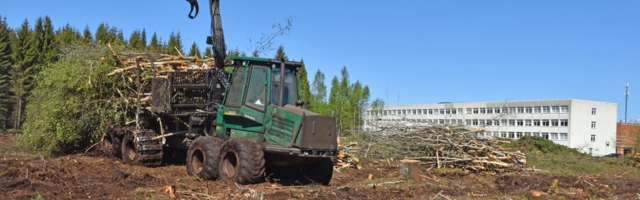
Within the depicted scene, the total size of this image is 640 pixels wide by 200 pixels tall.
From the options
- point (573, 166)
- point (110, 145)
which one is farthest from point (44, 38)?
point (573, 166)

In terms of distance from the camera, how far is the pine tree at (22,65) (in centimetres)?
3672

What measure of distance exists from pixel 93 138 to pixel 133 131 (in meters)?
2.09

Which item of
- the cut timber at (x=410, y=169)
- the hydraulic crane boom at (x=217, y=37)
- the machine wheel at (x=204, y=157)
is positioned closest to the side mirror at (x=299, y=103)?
the machine wheel at (x=204, y=157)

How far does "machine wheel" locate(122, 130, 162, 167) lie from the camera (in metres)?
13.9

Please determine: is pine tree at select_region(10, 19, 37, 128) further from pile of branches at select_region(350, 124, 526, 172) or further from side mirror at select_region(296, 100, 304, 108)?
side mirror at select_region(296, 100, 304, 108)

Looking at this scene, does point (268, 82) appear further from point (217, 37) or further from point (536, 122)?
point (536, 122)

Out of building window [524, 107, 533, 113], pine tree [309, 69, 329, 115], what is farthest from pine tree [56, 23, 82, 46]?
building window [524, 107, 533, 113]

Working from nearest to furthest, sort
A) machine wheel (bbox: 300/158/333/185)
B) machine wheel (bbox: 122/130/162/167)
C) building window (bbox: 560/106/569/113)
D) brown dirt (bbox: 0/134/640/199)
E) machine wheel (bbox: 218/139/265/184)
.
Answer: brown dirt (bbox: 0/134/640/199)
machine wheel (bbox: 218/139/265/184)
machine wheel (bbox: 300/158/333/185)
machine wheel (bbox: 122/130/162/167)
building window (bbox: 560/106/569/113)

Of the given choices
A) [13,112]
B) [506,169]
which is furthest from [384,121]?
[13,112]

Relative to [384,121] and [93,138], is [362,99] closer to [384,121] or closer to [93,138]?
[384,121]

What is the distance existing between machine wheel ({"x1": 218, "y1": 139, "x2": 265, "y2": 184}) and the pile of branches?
738 centimetres

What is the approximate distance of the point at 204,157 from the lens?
11445 mm

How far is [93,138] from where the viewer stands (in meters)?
15.8

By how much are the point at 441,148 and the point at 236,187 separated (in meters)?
8.15
